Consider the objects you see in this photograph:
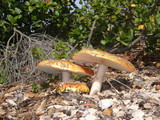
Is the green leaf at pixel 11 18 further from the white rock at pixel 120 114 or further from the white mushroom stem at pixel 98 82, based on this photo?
the white rock at pixel 120 114

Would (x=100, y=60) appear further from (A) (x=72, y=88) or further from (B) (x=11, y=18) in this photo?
(B) (x=11, y=18)

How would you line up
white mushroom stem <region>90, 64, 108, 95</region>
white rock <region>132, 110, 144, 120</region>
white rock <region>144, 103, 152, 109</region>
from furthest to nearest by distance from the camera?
white mushroom stem <region>90, 64, 108, 95</region> < white rock <region>144, 103, 152, 109</region> < white rock <region>132, 110, 144, 120</region>

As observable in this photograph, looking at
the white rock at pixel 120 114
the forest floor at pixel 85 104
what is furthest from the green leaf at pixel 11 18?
the white rock at pixel 120 114

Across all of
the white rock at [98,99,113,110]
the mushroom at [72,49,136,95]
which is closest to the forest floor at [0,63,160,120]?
the white rock at [98,99,113,110]

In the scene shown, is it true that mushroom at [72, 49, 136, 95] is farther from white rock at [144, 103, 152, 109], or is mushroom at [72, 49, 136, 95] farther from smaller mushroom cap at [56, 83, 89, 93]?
white rock at [144, 103, 152, 109]

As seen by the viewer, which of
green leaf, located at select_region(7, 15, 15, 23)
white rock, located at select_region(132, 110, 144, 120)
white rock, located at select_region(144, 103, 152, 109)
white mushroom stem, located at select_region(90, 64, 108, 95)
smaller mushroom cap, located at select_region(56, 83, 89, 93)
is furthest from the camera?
green leaf, located at select_region(7, 15, 15, 23)

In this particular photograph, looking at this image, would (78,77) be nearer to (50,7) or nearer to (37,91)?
(37,91)

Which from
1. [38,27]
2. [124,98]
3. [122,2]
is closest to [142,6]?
[122,2]

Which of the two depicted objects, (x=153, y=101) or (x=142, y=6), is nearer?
(x=153, y=101)
